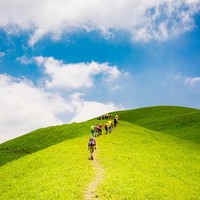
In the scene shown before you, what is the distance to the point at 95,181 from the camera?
32.3m

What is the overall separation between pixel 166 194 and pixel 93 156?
1508cm

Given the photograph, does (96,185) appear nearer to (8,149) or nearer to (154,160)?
(154,160)

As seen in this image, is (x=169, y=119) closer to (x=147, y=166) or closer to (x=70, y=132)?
(x=70, y=132)

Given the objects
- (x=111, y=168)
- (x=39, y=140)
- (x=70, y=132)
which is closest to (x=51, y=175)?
(x=111, y=168)

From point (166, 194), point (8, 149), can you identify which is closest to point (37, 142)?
point (8, 149)

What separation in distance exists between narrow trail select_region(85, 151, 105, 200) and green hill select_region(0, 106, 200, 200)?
1.45 feet

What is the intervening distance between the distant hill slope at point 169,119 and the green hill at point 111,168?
20.9 meters

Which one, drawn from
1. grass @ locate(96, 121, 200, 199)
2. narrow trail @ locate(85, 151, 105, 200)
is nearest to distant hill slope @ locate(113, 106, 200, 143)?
grass @ locate(96, 121, 200, 199)

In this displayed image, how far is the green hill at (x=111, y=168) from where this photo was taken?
30.5 meters

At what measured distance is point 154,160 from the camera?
1886 inches

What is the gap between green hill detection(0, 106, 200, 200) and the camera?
100ft

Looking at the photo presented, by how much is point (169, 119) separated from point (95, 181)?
8236cm

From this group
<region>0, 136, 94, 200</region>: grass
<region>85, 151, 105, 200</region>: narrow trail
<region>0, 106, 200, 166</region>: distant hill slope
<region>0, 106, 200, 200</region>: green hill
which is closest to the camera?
<region>85, 151, 105, 200</region>: narrow trail

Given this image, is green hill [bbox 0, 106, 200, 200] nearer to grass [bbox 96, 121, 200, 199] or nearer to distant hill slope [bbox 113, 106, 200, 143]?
grass [bbox 96, 121, 200, 199]
